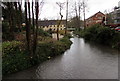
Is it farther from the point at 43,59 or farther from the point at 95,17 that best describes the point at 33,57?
the point at 95,17

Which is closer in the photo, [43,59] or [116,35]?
[43,59]

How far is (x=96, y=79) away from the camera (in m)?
5.81

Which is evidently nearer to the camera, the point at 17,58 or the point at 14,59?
the point at 14,59

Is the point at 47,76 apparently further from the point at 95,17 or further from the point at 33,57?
the point at 95,17

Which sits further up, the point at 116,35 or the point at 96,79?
the point at 116,35

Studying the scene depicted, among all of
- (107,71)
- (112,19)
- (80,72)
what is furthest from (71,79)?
(112,19)

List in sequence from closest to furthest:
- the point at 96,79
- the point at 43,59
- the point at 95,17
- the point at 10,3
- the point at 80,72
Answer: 1. the point at 96,79
2. the point at 80,72
3. the point at 43,59
4. the point at 10,3
5. the point at 95,17

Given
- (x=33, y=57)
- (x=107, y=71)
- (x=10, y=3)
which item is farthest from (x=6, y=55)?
(x=10, y=3)

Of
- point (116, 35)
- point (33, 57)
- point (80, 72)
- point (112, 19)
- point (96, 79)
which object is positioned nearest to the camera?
point (96, 79)

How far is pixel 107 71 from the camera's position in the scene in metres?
6.84

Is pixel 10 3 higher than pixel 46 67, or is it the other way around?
pixel 10 3

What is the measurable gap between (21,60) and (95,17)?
45658 mm

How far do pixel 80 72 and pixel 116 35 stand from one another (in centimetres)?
1036

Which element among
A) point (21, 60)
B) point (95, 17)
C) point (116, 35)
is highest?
point (95, 17)
